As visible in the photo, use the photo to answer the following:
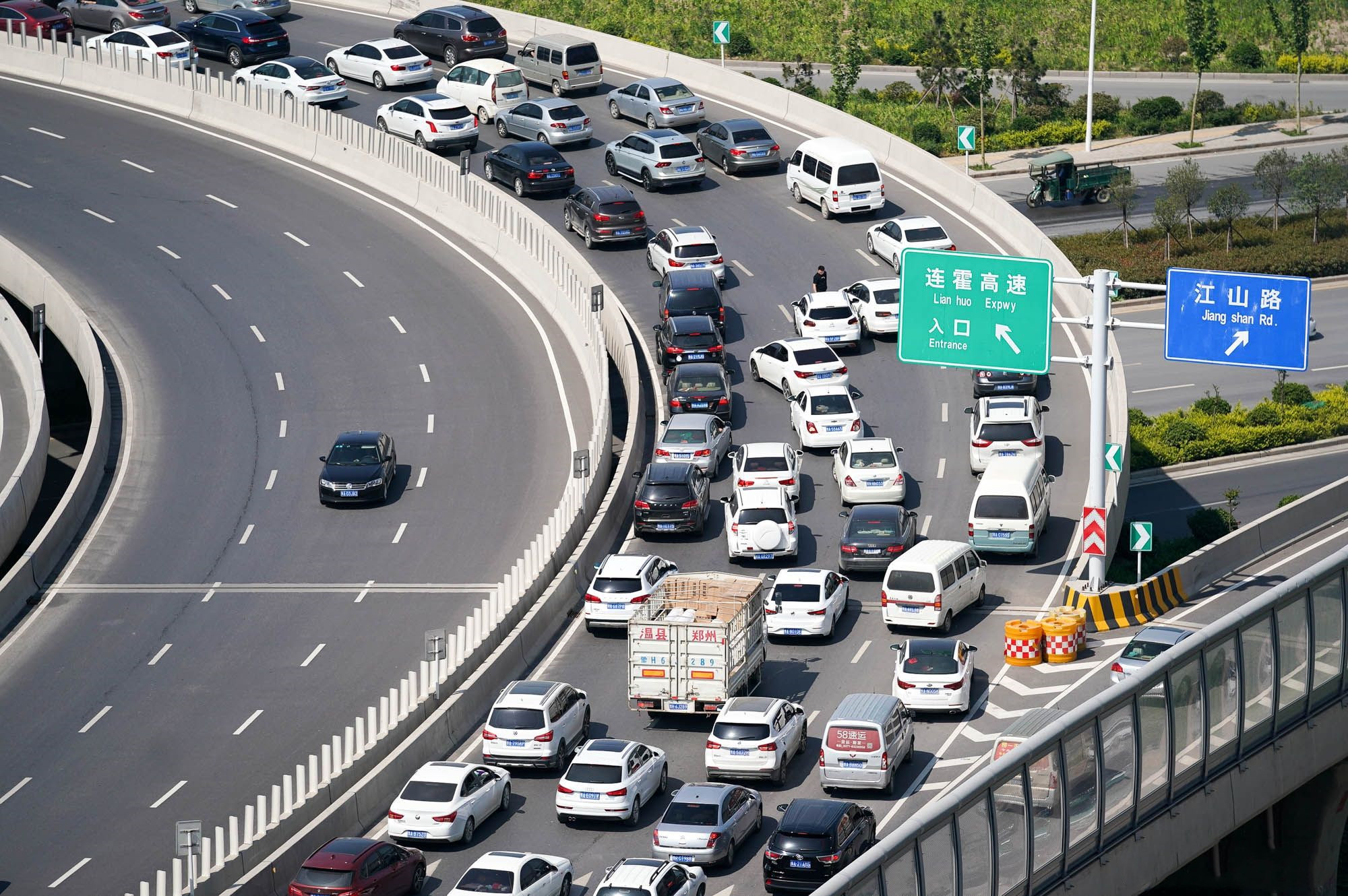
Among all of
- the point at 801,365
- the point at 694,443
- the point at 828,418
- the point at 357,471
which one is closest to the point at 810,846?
the point at 694,443

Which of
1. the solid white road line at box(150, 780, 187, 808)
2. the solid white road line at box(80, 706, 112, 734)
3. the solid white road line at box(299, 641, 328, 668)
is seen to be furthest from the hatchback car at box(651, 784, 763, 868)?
the solid white road line at box(80, 706, 112, 734)

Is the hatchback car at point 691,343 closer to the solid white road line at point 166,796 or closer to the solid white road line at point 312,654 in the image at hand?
the solid white road line at point 312,654

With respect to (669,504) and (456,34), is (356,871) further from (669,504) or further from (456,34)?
(456,34)

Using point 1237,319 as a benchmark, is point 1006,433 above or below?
below

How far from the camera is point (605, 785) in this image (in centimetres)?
3136

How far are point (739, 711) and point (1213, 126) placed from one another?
2325 inches

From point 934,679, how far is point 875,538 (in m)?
6.71

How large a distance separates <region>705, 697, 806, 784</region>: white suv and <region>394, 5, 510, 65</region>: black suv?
151 ft

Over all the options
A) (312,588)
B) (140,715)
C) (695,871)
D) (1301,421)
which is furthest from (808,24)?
(695,871)

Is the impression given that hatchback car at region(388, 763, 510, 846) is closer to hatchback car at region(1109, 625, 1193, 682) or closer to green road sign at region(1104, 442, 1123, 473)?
hatchback car at region(1109, 625, 1193, 682)

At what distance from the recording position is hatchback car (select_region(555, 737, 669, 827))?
31328 millimetres

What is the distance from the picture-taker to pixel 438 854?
1222 inches

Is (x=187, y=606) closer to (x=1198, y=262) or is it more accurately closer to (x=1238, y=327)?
(x=1238, y=327)

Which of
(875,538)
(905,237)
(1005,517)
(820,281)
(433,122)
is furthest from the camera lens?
(433,122)
